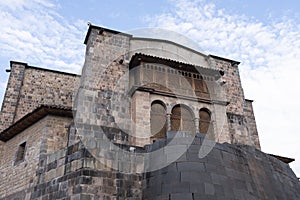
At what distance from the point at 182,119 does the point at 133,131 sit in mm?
2694

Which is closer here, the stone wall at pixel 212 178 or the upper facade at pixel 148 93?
the stone wall at pixel 212 178

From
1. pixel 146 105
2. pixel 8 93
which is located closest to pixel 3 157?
pixel 8 93

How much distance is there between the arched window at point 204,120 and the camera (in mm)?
15492

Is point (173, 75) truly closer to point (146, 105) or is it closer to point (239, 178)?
point (146, 105)

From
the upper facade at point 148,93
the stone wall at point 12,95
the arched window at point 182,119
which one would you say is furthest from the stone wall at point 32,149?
the arched window at point 182,119

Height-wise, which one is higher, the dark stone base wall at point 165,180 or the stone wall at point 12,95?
the stone wall at point 12,95

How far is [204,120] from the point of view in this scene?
15789mm

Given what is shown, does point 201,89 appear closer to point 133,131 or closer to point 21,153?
point 133,131

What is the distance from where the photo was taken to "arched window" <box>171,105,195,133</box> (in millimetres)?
14817

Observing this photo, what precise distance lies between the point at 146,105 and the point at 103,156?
562 cm

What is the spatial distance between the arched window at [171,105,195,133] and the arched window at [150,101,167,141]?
46cm

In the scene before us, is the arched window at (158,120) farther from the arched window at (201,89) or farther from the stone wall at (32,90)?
the stone wall at (32,90)

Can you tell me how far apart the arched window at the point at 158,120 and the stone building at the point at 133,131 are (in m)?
0.05

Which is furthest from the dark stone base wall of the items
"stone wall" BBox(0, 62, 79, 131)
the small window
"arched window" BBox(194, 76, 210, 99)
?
"stone wall" BBox(0, 62, 79, 131)
